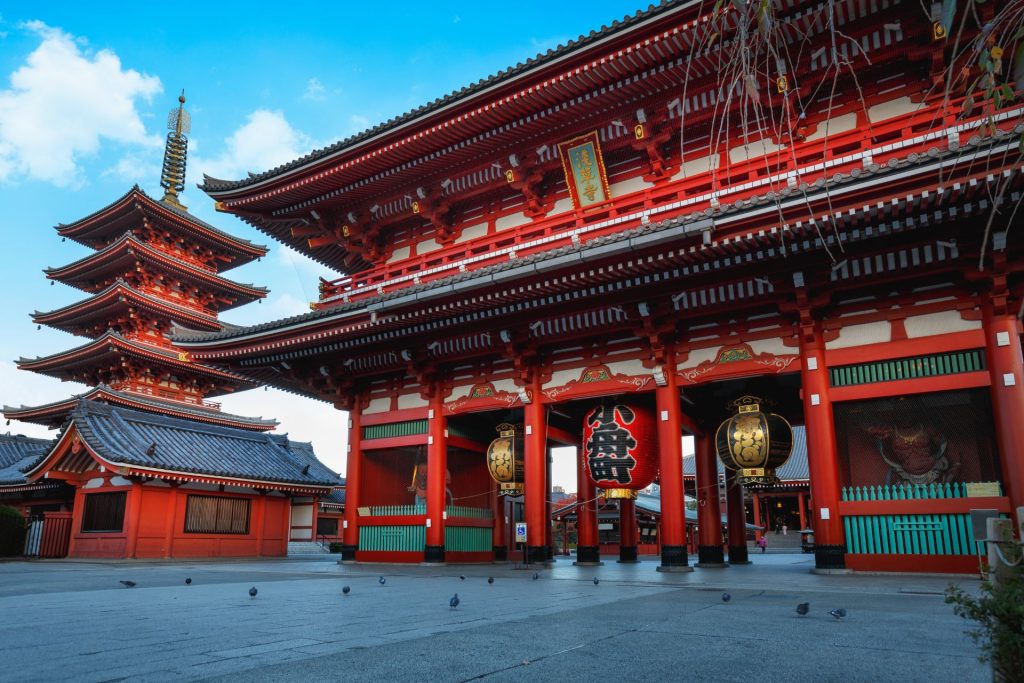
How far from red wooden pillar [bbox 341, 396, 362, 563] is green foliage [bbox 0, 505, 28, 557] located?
14931 mm

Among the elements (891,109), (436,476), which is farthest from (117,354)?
(891,109)

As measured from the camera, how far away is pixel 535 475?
52.3ft

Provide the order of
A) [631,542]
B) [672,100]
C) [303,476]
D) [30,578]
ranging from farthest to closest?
[303,476] → [631,542] → [672,100] → [30,578]

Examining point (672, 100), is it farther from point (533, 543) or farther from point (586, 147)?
point (533, 543)

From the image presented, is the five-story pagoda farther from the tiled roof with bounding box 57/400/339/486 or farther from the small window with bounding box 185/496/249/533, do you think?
the small window with bounding box 185/496/249/533

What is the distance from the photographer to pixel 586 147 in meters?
15.8

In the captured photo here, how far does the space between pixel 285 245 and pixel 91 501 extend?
37.1 feet

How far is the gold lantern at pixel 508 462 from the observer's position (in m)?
17.0

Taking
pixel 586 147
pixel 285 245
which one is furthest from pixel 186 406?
pixel 586 147

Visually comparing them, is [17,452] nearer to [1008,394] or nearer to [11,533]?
[11,533]

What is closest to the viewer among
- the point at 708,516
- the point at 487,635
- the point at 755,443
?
the point at 487,635

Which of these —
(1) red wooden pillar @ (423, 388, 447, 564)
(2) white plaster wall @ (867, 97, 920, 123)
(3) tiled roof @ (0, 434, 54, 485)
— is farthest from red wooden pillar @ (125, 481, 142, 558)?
(2) white plaster wall @ (867, 97, 920, 123)

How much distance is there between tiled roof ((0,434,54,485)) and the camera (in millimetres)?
30938

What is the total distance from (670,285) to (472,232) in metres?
6.26
